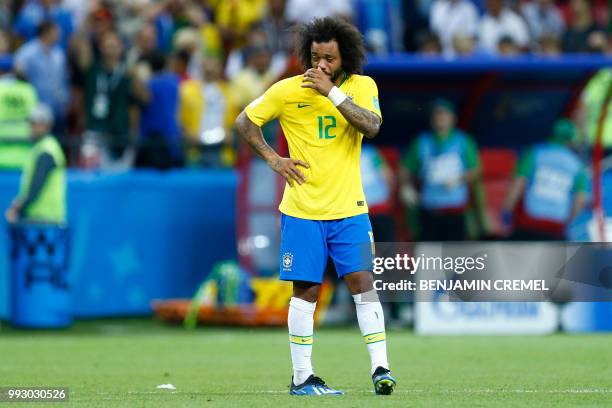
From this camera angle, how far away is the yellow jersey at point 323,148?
926 centimetres

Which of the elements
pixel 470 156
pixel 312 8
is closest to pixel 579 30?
pixel 312 8

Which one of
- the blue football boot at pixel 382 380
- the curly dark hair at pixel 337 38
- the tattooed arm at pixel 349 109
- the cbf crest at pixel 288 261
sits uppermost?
the curly dark hair at pixel 337 38

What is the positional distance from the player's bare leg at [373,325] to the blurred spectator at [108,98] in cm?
921

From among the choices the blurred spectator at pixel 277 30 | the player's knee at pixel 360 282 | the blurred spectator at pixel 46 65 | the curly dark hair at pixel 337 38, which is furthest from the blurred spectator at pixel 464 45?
the player's knee at pixel 360 282

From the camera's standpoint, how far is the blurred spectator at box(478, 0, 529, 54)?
2073 centimetres

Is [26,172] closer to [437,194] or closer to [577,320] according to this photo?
[437,194]

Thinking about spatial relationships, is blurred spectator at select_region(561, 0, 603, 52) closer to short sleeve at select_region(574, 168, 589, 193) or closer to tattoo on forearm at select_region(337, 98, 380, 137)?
short sleeve at select_region(574, 168, 589, 193)

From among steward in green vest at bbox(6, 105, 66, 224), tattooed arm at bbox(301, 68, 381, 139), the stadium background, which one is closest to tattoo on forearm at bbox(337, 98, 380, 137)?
tattooed arm at bbox(301, 68, 381, 139)

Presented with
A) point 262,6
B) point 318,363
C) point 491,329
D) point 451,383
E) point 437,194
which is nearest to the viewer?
point 451,383

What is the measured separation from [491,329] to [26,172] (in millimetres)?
5383

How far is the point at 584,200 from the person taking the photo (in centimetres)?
1755

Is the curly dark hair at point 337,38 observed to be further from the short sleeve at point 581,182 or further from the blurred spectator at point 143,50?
the blurred spectator at point 143,50

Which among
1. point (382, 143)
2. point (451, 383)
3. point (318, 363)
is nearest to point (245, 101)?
point (382, 143)

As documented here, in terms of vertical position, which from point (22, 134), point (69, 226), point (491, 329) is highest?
point (22, 134)
